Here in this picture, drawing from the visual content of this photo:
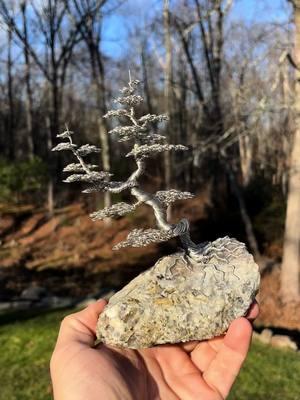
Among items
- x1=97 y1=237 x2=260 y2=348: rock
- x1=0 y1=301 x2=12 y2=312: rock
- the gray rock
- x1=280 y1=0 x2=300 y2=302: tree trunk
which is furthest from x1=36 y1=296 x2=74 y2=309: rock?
x1=97 y1=237 x2=260 y2=348: rock

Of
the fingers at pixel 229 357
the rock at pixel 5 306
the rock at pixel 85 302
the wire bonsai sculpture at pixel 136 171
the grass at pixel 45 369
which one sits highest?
the wire bonsai sculpture at pixel 136 171

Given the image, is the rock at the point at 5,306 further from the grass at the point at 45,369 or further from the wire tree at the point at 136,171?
the wire tree at the point at 136,171

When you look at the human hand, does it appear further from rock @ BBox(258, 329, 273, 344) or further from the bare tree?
the bare tree

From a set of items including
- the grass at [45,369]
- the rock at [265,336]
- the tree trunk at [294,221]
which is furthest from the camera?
the tree trunk at [294,221]

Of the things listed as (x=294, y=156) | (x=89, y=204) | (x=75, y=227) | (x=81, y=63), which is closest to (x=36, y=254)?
(x=75, y=227)

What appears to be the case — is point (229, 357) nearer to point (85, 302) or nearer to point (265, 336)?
point (265, 336)

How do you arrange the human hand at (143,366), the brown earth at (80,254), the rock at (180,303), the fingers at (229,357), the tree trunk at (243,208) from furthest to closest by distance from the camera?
1. the tree trunk at (243,208)
2. the brown earth at (80,254)
3. the rock at (180,303)
4. the fingers at (229,357)
5. the human hand at (143,366)

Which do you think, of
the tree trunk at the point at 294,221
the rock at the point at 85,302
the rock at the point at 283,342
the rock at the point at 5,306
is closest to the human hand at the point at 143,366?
the rock at the point at 283,342
